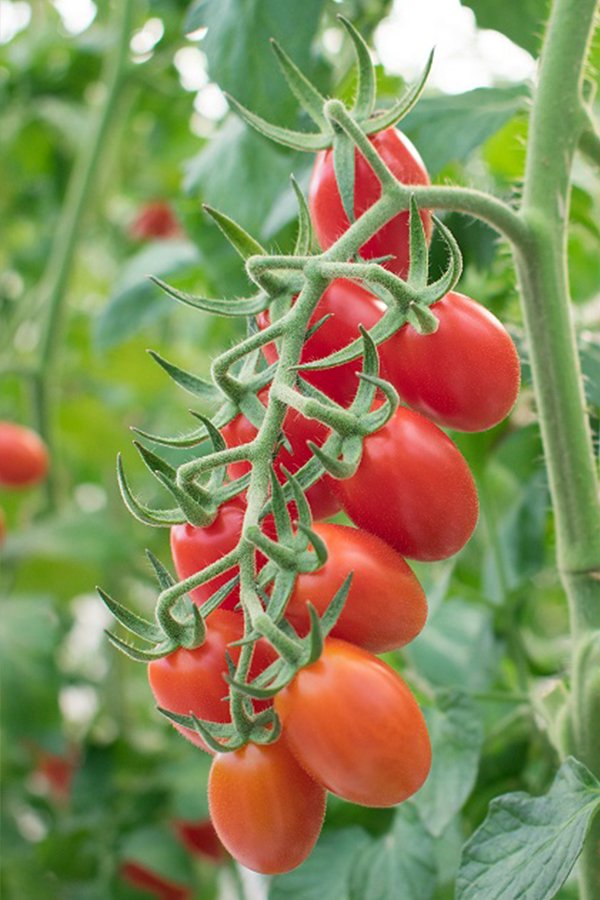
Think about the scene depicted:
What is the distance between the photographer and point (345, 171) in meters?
0.50

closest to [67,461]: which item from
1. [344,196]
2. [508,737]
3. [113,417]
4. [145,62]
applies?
[113,417]

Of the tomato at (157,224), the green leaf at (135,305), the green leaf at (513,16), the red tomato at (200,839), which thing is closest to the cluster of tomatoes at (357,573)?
the green leaf at (513,16)

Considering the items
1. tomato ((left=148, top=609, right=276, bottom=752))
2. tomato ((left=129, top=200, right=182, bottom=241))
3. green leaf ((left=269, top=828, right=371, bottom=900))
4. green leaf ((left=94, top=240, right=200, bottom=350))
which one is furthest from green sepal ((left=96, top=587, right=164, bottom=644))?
tomato ((left=129, top=200, right=182, bottom=241))

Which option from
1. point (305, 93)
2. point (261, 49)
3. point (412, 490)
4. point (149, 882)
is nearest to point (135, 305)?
point (261, 49)

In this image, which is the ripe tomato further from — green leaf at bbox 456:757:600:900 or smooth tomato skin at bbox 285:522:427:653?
green leaf at bbox 456:757:600:900

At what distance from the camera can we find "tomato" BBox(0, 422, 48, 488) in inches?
53.1

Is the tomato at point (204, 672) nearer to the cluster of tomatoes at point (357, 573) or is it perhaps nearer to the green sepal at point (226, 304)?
the cluster of tomatoes at point (357, 573)

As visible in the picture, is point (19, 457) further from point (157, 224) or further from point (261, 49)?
point (261, 49)

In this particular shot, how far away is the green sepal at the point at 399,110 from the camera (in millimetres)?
477

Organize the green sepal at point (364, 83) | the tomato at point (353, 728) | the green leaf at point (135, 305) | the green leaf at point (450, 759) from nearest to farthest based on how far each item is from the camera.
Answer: the tomato at point (353, 728) → the green sepal at point (364, 83) → the green leaf at point (450, 759) → the green leaf at point (135, 305)

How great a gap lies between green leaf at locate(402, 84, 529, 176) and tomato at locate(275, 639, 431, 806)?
1.32 ft

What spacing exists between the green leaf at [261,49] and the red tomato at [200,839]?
2.61ft

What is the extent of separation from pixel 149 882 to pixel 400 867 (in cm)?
63

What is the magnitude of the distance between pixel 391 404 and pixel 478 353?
6 centimetres
